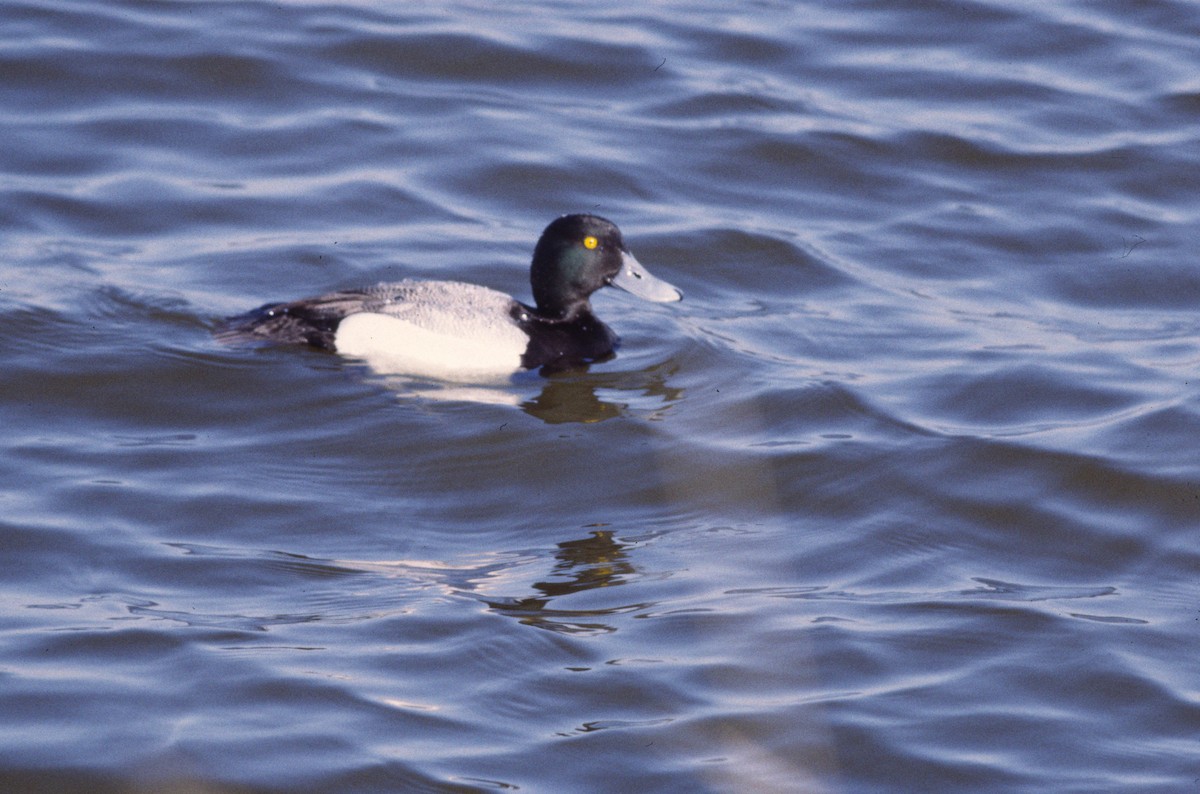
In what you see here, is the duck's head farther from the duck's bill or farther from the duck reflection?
the duck reflection

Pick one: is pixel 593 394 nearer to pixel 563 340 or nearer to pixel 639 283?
pixel 563 340

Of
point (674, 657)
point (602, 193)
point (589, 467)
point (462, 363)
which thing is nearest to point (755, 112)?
point (602, 193)

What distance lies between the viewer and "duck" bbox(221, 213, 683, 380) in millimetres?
7996

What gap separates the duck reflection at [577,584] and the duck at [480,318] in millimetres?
2070

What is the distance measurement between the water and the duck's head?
31 centimetres

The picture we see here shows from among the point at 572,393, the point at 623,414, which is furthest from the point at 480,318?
the point at 623,414

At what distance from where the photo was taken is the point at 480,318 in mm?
8211

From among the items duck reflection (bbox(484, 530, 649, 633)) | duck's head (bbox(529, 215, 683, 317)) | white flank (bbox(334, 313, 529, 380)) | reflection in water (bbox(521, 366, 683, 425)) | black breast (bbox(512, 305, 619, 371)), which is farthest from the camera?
duck's head (bbox(529, 215, 683, 317))

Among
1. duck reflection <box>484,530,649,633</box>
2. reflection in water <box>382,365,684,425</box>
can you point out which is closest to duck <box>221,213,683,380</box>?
reflection in water <box>382,365,684,425</box>

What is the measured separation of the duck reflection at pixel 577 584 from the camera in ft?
18.0

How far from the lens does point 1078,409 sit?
25.1 ft

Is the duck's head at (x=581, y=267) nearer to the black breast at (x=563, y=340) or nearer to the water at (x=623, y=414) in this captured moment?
the black breast at (x=563, y=340)

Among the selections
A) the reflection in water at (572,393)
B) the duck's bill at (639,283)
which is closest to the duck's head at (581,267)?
the duck's bill at (639,283)

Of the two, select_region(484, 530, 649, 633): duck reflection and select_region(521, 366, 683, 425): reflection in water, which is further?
select_region(521, 366, 683, 425): reflection in water
